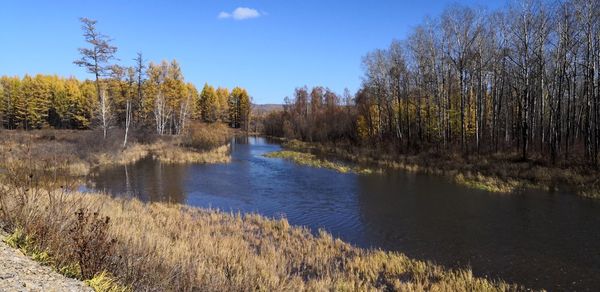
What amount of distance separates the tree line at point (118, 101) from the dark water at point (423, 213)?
1872 cm

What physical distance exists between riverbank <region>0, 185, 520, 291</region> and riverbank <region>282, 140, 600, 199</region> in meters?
13.7

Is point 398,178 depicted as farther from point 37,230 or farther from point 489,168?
point 37,230

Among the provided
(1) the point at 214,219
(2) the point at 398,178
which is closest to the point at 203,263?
(1) the point at 214,219

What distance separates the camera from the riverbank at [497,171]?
66.2 ft

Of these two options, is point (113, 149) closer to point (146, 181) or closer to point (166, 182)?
point (146, 181)

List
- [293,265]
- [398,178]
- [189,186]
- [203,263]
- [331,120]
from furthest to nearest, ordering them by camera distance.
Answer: [331,120] → [398,178] → [189,186] → [293,265] → [203,263]

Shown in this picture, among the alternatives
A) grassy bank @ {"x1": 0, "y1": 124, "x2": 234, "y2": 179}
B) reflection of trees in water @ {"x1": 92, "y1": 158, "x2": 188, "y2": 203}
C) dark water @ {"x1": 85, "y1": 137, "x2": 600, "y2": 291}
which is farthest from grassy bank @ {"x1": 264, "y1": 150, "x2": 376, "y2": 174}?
reflection of trees in water @ {"x1": 92, "y1": 158, "x2": 188, "y2": 203}

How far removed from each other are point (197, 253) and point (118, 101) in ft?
184

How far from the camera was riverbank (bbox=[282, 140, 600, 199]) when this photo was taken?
20.2 metres

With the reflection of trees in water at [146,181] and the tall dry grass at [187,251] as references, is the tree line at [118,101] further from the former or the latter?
the tall dry grass at [187,251]

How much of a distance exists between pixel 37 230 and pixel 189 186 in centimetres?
1654

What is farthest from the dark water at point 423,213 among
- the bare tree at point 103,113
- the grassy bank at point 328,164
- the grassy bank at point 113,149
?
the bare tree at point 103,113

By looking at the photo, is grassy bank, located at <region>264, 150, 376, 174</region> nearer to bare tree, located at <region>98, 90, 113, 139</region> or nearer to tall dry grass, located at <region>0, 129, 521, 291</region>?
Answer: bare tree, located at <region>98, 90, 113, 139</region>

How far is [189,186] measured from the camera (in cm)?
2150
